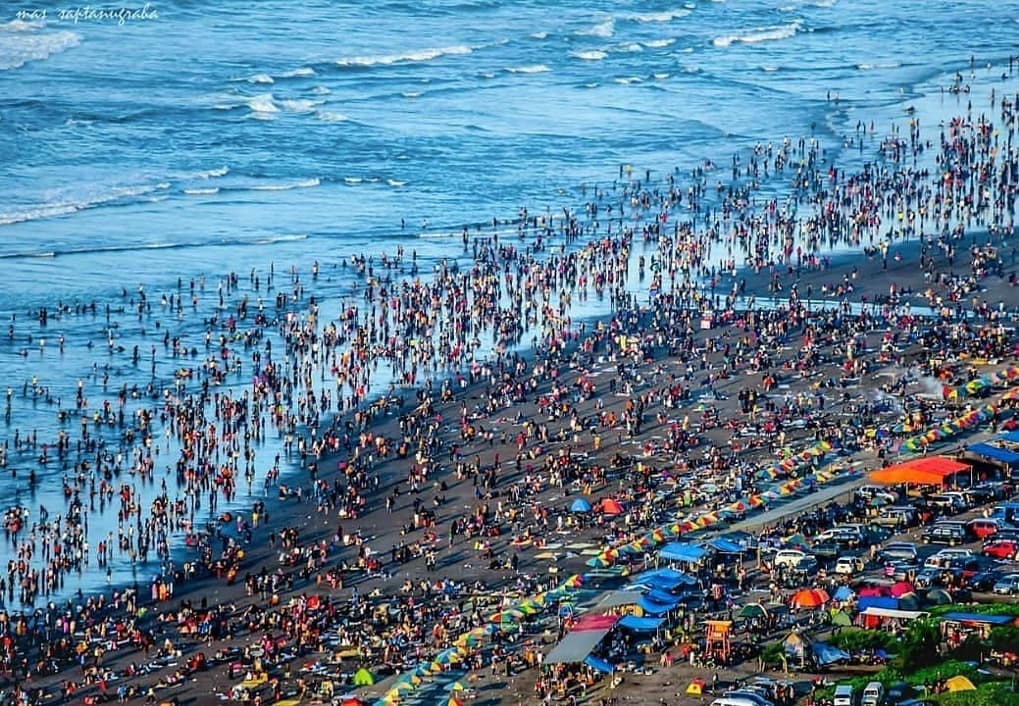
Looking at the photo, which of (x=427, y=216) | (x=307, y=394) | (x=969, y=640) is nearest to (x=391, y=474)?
(x=307, y=394)

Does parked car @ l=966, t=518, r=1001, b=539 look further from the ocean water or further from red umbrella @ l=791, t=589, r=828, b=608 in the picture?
the ocean water

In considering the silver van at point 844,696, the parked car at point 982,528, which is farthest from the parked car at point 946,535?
the silver van at point 844,696

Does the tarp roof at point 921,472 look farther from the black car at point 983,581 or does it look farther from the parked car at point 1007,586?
the parked car at point 1007,586

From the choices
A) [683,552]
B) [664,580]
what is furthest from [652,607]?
[683,552]

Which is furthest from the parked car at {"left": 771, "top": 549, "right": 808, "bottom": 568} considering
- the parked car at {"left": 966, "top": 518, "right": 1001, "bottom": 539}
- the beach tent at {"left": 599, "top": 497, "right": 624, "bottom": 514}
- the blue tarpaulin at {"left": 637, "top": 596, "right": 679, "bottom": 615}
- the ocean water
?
the ocean water

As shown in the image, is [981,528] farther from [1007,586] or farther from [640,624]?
[640,624]

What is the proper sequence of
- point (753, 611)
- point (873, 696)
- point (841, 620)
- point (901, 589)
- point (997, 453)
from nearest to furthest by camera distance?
point (873, 696) → point (841, 620) → point (753, 611) → point (901, 589) → point (997, 453)

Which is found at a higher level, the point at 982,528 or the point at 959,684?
the point at 959,684
